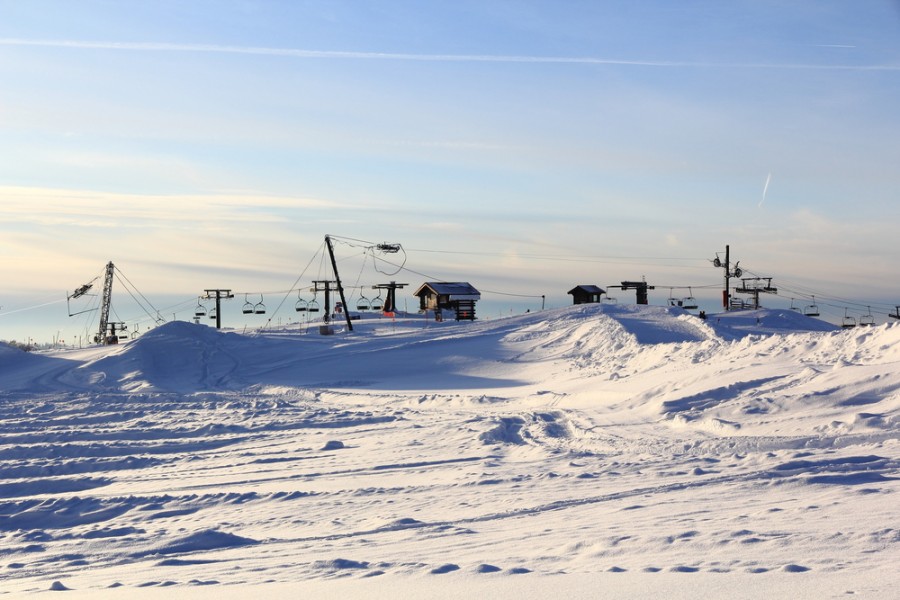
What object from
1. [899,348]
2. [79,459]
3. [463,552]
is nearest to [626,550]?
[463,552]

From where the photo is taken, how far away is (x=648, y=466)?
13180mm

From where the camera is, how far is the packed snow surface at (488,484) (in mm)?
7512

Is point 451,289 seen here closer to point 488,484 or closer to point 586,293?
point 586,293

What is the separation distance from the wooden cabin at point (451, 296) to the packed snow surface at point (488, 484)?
30081 mm

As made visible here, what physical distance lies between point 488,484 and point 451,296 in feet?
166

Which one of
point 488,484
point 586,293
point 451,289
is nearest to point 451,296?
point 451,289

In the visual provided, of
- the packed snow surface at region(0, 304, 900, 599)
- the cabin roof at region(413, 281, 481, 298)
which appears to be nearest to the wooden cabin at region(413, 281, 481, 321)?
the cabin roof at region(413, 281, 481, 298)

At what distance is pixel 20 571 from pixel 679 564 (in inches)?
244

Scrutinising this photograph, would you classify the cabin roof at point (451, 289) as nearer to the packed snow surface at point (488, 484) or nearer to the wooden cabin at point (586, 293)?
the wooden cabin at point (586, 293)

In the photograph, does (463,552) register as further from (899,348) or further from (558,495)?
(899,348)

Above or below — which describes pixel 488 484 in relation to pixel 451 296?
below

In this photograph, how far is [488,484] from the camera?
40.8ft

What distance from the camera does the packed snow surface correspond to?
24.6 feet

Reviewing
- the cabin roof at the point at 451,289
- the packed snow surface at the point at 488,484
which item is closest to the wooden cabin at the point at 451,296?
the cabin roof at the point at 451,289
